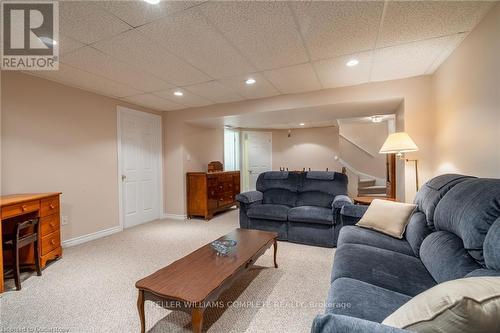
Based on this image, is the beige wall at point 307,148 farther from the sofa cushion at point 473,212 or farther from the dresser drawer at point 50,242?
the dresser drawer at point 50,242

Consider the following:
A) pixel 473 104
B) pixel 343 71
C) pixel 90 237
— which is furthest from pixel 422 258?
pixel 90 237

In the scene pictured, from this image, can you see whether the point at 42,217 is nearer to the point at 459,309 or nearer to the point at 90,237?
the point at 90,237

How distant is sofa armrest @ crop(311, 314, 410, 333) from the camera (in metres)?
0.61

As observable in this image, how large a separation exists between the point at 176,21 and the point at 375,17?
62.3 inches

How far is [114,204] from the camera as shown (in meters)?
3.89

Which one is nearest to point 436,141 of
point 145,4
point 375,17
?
point 375,17

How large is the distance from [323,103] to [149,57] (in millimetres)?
2487

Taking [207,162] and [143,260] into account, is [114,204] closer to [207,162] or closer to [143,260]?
[143,260]

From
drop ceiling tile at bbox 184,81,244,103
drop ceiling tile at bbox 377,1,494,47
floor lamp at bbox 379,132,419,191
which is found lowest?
floor lamp at bbox 379,132,419,191

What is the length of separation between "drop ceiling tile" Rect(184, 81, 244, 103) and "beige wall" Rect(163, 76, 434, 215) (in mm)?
214

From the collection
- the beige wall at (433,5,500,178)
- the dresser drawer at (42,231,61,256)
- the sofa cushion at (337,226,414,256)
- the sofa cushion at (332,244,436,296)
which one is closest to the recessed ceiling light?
the beige wall at (433,5,500,178)

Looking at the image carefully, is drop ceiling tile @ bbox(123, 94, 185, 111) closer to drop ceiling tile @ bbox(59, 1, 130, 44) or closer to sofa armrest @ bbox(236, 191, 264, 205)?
drop ceiling tile @ bbox(59, 1, 130, 44)

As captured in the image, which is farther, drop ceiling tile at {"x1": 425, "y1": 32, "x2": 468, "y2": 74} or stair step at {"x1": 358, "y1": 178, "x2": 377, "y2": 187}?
stair step at {"x1": 358, "y1": 178, "x2": 377, "y2": 187}

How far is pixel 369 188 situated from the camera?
6.32 m
